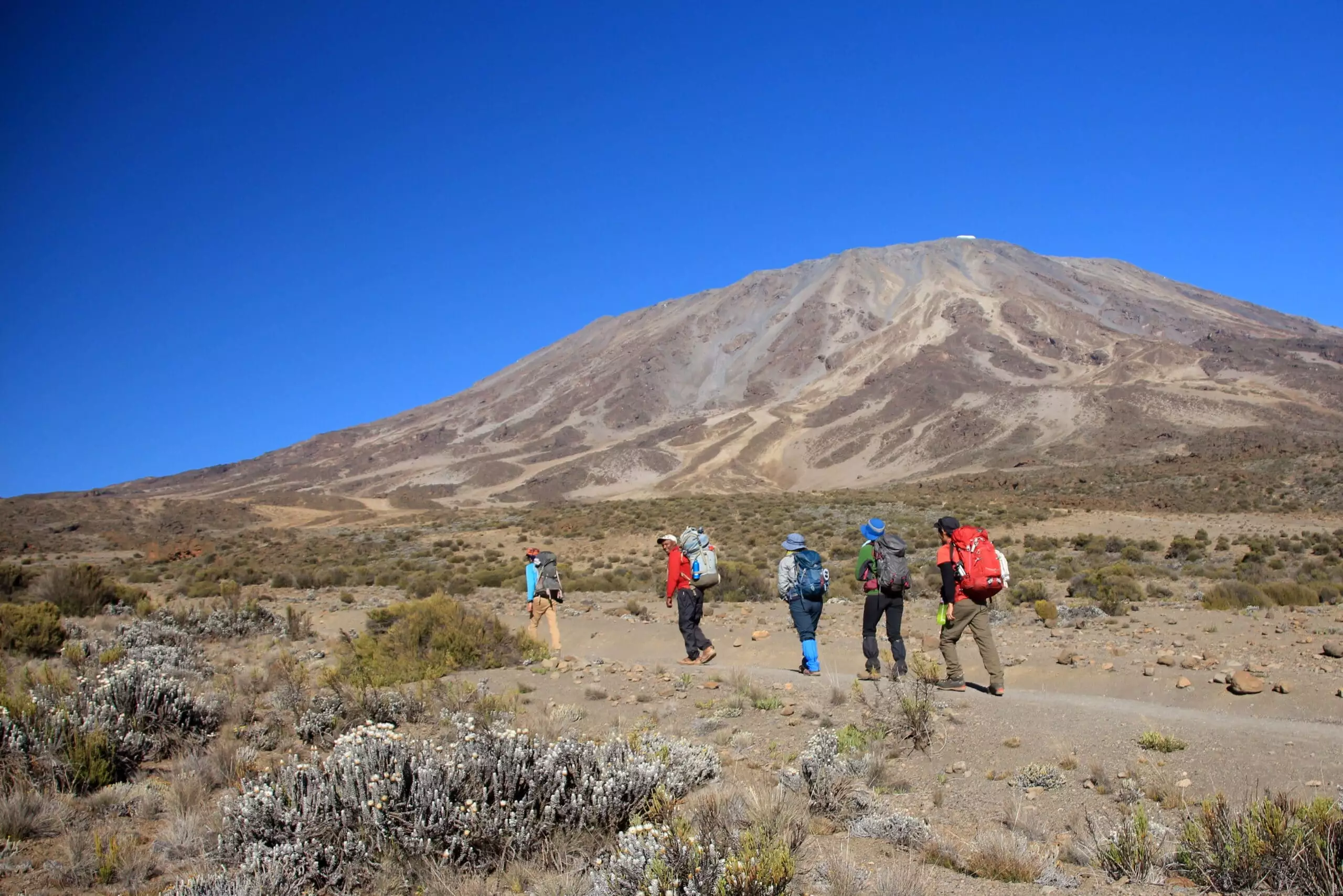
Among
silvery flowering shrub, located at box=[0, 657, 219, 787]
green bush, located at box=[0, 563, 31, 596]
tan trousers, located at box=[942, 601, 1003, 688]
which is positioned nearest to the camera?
silvery flowering shrub, located at box=[0, 657, 219, 787]

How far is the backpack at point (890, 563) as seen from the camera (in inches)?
346

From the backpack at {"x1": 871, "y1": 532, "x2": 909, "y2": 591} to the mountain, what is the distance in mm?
63700

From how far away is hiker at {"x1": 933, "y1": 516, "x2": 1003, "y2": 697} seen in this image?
772 centimetres

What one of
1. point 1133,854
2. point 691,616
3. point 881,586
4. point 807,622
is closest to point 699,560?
point 691,616

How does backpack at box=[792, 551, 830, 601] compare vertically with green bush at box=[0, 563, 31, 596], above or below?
below

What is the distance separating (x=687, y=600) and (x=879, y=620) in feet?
7.69

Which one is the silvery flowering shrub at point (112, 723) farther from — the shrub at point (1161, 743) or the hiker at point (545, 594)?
the shrub at point (1161, 743)

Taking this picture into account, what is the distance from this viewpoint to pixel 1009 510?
33.0 metres

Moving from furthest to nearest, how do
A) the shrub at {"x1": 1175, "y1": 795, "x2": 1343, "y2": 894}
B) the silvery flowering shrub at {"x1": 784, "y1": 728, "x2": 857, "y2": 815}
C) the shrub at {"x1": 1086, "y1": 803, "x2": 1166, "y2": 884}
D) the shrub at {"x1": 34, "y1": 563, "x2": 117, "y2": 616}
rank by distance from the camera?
1. the shrub at {"x1": 34, "y1": 563, "x2": 117, "y2": 616}
2. the silvery flowering shrub at {"x1": 784, "y1": 728, "x2": 857, "y2": 815}
3. the shrub at {"x1": 1086, "y1": 803, "x2": 1166, "y2": 884}
4. the shrub at {"x1": 1175, "y1": 795, "x2": 1343, "y2": 894}

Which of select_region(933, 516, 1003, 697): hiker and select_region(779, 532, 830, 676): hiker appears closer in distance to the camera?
select_region(933, 516, 1003, 697): hiker

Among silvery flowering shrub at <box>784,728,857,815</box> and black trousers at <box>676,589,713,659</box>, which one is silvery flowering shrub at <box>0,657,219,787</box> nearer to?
silvery flowering shrub at <box>784,728,857,815</box>

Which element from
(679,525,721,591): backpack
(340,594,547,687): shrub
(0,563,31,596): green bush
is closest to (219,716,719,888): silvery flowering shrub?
(340,594,547,687): shrub

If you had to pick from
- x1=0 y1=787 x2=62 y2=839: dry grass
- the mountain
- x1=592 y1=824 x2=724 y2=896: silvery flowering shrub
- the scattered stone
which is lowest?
the scattered stone

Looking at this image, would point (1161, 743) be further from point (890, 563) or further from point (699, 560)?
point (699, 560)
